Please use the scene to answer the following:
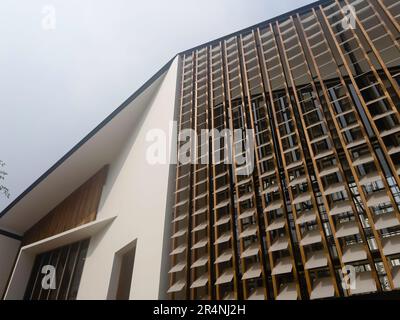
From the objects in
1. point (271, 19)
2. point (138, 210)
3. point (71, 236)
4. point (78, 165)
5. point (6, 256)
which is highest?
point (271, 19)

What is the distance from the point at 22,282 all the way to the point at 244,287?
7.85 metres

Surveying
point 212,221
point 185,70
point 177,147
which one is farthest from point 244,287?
point 185,70

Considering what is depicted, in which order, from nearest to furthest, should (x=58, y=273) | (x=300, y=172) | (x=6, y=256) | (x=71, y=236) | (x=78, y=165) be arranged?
(x=300, y=172)
(x=71, y=236)
(x=58, y=273)
(x=78, y=165)
(x=6, y=256)

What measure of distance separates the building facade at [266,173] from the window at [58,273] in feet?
0.23

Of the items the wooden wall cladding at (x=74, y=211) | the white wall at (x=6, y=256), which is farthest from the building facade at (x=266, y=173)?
the white wall at (x=6, y=256)

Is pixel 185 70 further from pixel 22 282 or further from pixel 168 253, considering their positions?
pixel 22 282

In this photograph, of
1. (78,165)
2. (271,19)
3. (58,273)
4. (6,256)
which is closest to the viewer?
(271,19)

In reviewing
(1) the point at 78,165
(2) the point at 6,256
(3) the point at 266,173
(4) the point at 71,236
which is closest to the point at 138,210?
(3) the point at 266,173

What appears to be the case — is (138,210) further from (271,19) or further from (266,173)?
(271,19)

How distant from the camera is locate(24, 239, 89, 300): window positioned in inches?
254

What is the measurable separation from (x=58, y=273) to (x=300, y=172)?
22.0 ft

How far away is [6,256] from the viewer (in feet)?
30.9

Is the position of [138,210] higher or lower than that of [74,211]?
lower

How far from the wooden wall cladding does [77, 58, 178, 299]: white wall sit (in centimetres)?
43
